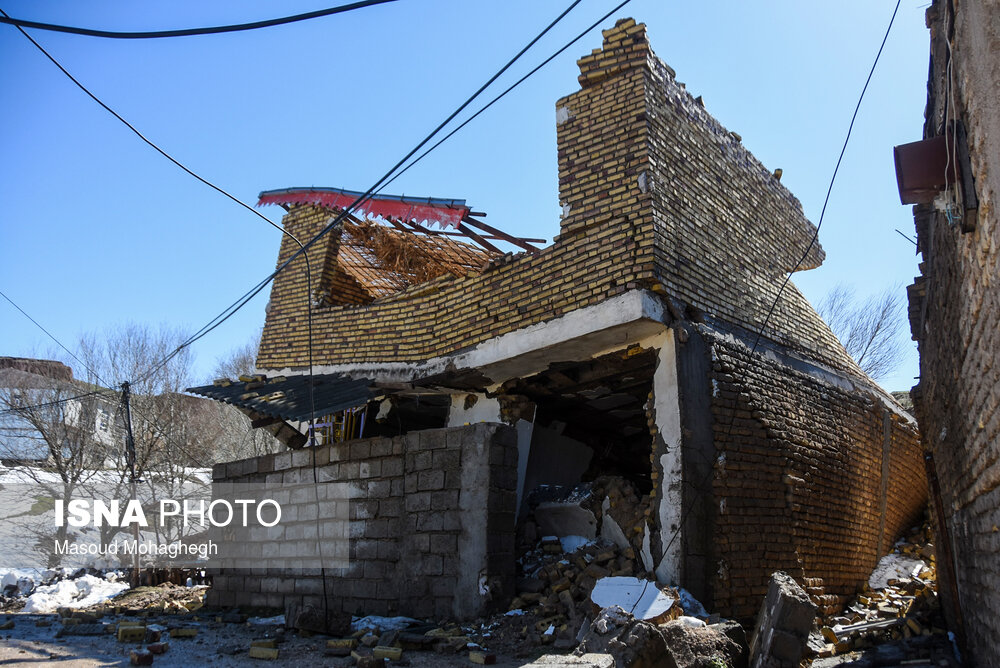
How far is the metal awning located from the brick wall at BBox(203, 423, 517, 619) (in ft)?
1.86

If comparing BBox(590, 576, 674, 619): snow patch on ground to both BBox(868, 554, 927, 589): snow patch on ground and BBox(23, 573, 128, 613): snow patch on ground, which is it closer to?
BBox(868, 554, 927, 589): snow patch on ground

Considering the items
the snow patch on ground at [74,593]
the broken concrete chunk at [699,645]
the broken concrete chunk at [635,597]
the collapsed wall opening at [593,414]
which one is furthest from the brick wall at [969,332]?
the snow patch on ground at [74,593]

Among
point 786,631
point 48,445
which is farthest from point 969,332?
point 48,445

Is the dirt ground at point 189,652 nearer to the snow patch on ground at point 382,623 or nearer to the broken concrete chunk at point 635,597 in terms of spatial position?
the snow patch on ground at point 382,623

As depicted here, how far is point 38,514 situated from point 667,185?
19.5m

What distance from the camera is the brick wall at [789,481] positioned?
675cm

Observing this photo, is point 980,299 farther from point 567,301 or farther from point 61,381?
point 61,381

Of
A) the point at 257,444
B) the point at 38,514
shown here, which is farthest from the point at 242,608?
the point at 257,444

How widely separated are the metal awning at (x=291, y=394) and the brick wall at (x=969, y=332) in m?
5.75

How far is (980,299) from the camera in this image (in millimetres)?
3811

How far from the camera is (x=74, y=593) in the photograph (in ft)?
39.8

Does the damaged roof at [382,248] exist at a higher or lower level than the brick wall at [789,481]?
higher

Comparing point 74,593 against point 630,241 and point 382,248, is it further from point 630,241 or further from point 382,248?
point 630,241

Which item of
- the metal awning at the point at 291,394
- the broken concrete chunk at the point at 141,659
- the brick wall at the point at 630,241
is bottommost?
the broken concrete chunk at the point at 141,659
